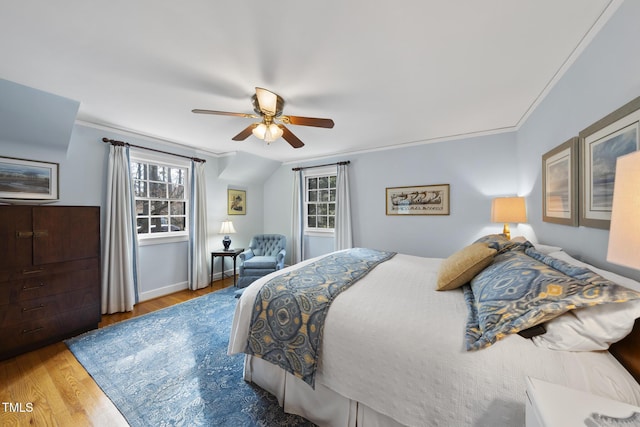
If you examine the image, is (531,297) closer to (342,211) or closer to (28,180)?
(342,211)

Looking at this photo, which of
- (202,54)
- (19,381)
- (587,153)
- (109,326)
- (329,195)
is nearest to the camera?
(587,153)

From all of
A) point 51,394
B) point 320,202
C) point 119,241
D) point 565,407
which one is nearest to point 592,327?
point 565,407

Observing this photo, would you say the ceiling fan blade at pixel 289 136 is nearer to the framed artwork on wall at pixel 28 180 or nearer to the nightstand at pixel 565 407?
the nightstand at pixel 565 407

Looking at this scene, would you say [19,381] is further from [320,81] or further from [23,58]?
[320,81]

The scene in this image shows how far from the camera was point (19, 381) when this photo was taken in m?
1.75

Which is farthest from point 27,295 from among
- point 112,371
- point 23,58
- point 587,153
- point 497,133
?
point 497,133

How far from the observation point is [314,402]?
1430 millimetres

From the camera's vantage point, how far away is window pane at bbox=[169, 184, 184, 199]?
379cm

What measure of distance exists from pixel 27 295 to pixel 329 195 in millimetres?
3994

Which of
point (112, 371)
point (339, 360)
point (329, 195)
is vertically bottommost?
point (112, 371)

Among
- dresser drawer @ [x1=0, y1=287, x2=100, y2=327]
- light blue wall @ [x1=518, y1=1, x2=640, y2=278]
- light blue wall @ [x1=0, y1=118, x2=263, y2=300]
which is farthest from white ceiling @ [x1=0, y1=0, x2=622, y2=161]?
dresser drawer @ [x1=0, y1=287, x2=100, y2=327]

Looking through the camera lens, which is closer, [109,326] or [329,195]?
[109,326]

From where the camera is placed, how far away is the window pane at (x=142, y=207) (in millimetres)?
3414

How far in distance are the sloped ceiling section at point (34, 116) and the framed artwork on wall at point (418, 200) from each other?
4.07 meters
